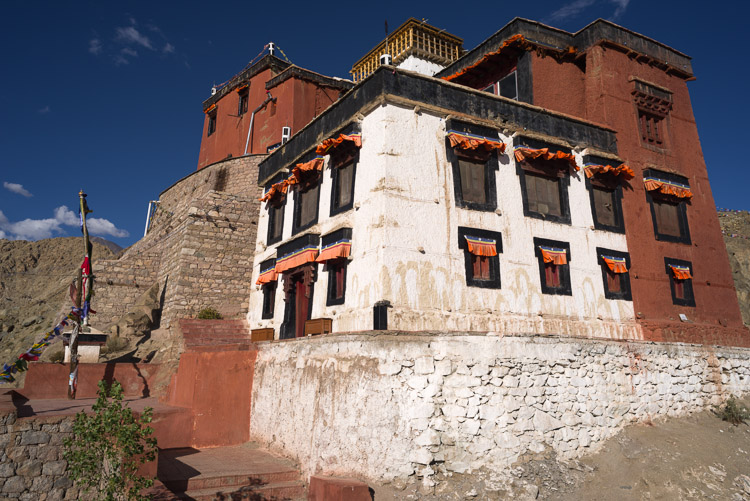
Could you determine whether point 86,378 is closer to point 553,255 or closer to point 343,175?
point 343,175

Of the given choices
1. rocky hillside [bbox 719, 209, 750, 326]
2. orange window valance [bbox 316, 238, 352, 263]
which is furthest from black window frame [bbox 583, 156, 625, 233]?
rocky hillside [bbox 719, 209, 750, 326]

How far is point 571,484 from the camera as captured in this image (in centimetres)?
937

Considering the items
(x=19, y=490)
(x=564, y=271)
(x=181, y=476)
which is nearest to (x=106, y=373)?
(x=19, y=490)

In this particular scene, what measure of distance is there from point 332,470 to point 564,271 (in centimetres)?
829

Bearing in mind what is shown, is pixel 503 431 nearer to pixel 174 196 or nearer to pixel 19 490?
pixel 19 490

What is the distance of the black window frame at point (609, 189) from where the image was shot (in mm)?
14789

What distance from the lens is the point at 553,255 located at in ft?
43.7

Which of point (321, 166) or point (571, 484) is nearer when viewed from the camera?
point (571, 484)

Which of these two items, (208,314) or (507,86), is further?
(507,86)

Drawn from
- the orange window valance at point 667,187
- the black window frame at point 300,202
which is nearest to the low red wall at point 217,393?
the black window frame at point 300,202

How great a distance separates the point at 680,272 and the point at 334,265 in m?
11.0

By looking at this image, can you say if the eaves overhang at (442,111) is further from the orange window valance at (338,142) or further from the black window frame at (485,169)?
the orange window valance at (338,142)

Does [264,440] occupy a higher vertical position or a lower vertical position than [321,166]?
lower

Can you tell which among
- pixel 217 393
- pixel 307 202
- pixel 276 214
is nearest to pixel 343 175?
pixel 307 202
